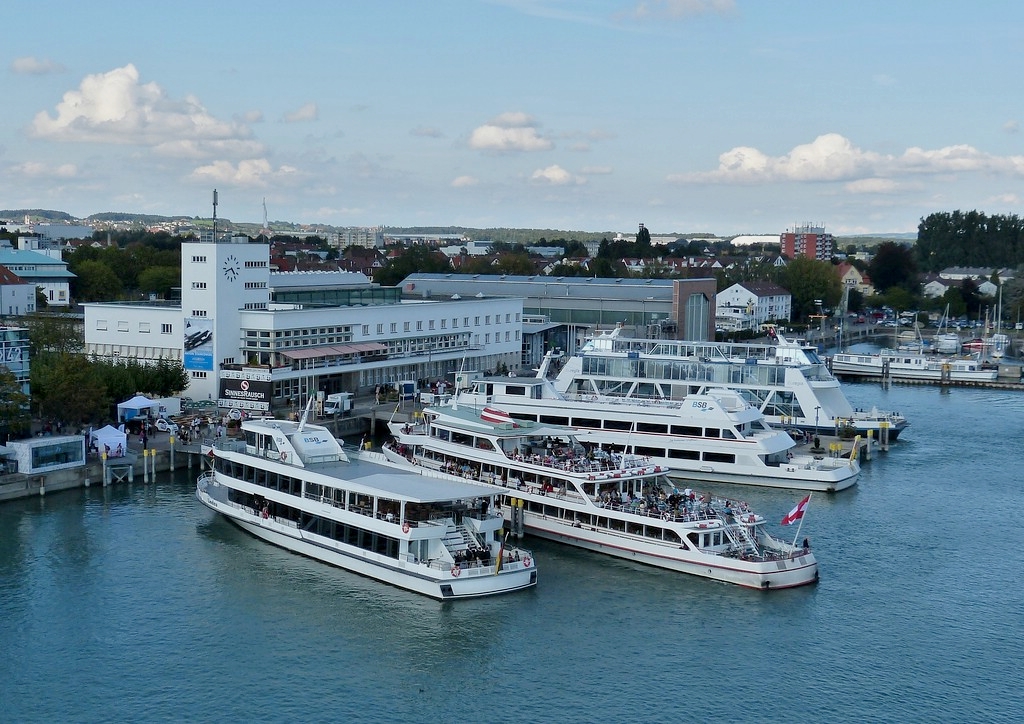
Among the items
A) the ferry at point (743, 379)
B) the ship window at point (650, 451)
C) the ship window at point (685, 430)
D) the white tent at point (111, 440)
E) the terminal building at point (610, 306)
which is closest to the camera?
the white tent at point (111, 440)

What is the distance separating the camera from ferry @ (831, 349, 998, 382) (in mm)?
65250

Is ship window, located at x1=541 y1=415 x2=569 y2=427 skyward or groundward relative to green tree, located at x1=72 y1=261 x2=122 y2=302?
groundward

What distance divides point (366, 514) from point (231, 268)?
70.3 ft

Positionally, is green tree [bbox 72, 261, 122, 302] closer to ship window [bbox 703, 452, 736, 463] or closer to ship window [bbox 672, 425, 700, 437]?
ship window [bbox 672, 425, 700, 437]

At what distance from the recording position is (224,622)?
22.1 metres

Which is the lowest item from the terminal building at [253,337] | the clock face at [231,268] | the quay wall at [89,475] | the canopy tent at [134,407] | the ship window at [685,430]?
the quay wall at [89,475]

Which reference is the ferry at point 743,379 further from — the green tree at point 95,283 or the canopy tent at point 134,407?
the green tree at point 95,283

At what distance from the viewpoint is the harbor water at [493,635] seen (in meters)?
19.0

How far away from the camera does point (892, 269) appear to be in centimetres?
12138

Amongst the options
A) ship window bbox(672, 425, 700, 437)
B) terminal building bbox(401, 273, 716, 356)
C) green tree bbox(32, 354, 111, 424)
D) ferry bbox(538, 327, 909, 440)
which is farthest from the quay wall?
terminal building bbox(401, 273, 716, 356)

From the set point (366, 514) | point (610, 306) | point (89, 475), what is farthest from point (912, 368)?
point (366, 514)

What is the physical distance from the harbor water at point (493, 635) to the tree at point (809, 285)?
70.8 m

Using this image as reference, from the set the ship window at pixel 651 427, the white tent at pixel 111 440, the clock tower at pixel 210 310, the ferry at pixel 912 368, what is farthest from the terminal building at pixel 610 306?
the white tent at pixel 111 440

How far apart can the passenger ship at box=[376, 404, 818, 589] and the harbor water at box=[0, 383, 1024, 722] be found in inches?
20.1
